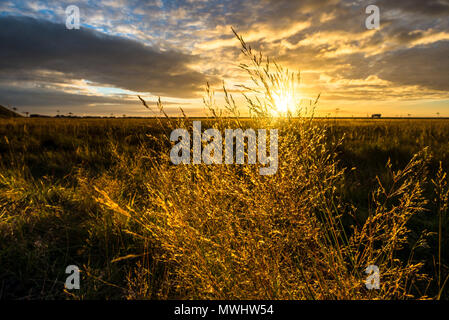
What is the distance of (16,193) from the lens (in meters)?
3.00

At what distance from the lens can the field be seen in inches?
46.7

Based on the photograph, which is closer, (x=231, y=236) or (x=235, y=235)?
(x=231, y=236)

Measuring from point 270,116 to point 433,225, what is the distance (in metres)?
2.29

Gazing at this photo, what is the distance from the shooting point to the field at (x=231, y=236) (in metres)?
1.19

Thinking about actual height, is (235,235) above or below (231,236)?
below

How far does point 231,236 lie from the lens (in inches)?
47.8
